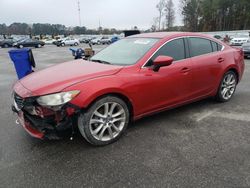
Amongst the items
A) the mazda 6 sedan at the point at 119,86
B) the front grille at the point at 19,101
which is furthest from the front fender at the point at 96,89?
the front grille at the point at 19,101

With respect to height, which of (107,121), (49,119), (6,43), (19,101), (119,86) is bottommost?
(107,121)

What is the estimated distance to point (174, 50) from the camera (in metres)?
3.88

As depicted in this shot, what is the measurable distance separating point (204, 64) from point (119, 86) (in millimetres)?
1908

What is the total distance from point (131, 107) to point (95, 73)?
73cm

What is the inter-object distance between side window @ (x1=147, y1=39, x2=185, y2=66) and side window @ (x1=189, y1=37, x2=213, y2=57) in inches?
9.2

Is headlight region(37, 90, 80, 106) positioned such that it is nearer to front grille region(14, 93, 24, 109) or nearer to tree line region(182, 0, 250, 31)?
front grille region(14, 93, 24, 109)

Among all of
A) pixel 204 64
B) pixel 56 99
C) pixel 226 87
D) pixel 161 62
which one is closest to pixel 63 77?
pixel 56 99

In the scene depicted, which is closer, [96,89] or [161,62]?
[96,89]

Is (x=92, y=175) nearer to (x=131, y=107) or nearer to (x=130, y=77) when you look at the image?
(x=131, y=107)

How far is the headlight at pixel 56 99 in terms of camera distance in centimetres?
275

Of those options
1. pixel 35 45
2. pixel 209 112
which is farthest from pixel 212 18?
pixel 209 112

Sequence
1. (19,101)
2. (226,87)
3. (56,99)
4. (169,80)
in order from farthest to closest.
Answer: (226,87) → (169,80) → (19,101) → (56,99)

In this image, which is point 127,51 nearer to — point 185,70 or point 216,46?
point 185,70

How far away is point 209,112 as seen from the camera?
436 cm
